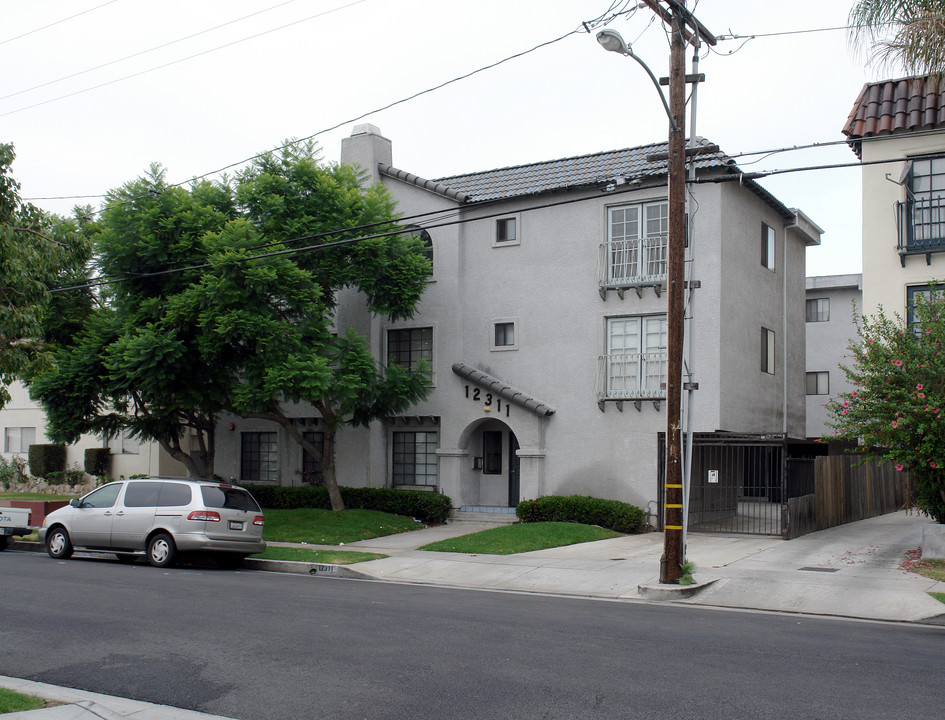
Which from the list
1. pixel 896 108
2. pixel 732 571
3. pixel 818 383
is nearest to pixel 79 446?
pixel 732 571

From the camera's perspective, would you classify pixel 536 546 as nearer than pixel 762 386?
Yes

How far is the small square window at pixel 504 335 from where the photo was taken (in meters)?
24.7

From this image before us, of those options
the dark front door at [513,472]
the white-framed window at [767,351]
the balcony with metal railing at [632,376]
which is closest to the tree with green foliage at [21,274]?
the balcony with metal railing at [632,376]

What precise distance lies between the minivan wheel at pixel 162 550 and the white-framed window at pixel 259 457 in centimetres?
1146

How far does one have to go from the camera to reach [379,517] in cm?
2333

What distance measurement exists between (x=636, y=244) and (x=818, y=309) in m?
19.2

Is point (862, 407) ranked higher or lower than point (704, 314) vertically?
lower

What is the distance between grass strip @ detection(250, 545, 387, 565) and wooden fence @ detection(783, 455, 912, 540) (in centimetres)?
888

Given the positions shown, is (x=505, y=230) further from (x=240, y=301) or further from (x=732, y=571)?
(x=732, y=571)

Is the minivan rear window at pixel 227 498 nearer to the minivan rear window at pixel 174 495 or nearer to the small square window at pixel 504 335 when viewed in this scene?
the minivan rear window at pixel 174 495

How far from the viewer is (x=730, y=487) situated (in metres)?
23.8

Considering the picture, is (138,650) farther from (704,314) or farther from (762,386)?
(762,386)

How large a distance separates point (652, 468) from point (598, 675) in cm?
1442

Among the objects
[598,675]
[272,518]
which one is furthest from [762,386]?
[598,675]
